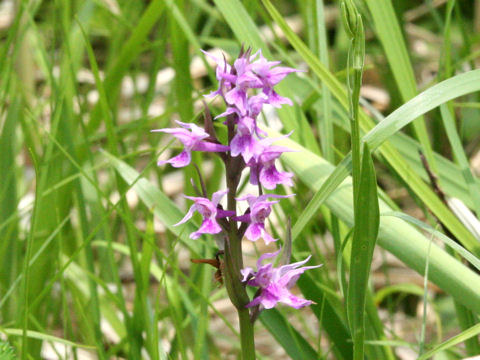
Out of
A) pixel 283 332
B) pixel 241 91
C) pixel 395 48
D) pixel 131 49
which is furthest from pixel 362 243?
pixel 131 49

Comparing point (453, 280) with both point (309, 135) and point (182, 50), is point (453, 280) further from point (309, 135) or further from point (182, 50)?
point (182, 50)

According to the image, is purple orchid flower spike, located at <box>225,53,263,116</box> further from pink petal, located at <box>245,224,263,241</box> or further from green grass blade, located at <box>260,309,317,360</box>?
green grass blade, located at <box>260,309,317,360</box>

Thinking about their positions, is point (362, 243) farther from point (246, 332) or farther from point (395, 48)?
point (395, 48)

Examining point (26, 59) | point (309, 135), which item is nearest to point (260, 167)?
point (309, 135)

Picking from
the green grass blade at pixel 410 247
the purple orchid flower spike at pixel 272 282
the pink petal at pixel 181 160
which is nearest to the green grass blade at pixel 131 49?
the green grass blade at pixel 410 247

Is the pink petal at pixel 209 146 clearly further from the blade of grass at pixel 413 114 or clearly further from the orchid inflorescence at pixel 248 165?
the blade of grass at pixel 413 114

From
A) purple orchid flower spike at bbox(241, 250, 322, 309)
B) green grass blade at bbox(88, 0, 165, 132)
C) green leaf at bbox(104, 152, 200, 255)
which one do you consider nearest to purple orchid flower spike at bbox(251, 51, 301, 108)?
purple orchid flower spike at bbox(241, 250, 322, 309)

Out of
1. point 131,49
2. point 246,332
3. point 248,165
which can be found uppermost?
point 131,49
